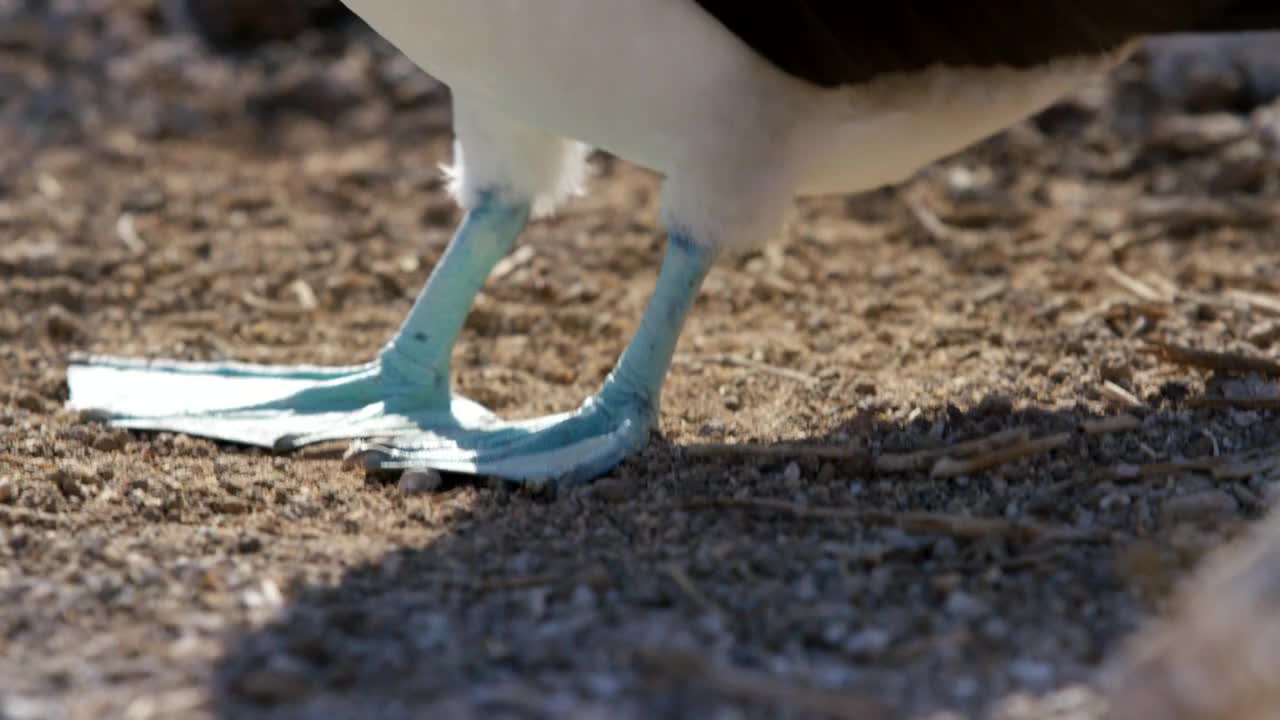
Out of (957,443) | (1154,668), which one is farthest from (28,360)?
(1154,668)

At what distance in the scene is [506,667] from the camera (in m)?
2.13

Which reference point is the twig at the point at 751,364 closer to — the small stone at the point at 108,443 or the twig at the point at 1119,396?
the twig at the point at 1119,396

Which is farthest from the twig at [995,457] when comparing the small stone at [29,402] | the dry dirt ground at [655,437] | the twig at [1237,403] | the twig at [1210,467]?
the small stone at [29,402]

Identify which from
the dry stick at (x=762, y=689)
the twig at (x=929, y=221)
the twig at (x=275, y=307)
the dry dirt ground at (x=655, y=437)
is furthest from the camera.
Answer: the twig at (x=929, y=221)

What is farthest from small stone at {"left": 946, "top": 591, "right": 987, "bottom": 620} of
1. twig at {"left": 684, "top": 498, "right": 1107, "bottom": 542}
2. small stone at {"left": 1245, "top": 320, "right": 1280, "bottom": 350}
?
small stone at {"left": 1245, "top": 320, "right": 1280, "bottom": 350}

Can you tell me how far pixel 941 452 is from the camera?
2.95m

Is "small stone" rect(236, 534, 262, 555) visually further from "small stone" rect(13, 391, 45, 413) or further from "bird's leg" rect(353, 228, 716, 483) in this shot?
"small stone" rect(13, 391, 45, 413)

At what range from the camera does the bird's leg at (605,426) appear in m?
3.14

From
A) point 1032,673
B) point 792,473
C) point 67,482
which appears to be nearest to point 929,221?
point 792,473

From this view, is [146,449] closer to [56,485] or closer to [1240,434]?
[56,485]

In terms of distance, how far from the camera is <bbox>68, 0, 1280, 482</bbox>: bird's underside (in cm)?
301

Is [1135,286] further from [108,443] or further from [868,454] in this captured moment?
[108,443]

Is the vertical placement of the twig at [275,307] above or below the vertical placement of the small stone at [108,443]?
below

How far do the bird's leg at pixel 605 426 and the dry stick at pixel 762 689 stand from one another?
1.03 meters
